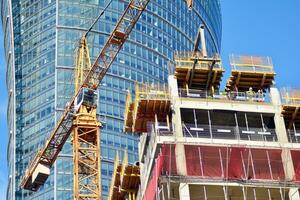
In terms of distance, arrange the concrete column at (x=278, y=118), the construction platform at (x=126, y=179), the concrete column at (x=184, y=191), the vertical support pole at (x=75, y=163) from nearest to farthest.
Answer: the concrete column at (x=184, y=191) < the concrete column at (x=278, y=118) < the construction platform at (x=126, y=179) < the vertical support pole at (x=75, y=163)

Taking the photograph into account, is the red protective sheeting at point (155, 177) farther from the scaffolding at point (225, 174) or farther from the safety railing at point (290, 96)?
the safety railing at point (290, 96)

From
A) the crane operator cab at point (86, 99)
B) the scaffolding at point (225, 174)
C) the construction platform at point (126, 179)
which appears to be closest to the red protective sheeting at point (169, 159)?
the scaffolding at point (225, 174)

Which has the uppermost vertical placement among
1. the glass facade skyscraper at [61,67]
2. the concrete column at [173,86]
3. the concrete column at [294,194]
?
the glass facade skyscraper at [61,67]

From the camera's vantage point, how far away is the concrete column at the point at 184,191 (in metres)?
52.2

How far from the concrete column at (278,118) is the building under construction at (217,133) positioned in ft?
0.23

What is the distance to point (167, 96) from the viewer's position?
58.0 meters

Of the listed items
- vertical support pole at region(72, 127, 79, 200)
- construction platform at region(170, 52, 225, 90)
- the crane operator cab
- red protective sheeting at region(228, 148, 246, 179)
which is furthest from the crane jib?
red protective sheeting at region(228, 148, 246, 179)

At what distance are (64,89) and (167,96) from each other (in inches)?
4089

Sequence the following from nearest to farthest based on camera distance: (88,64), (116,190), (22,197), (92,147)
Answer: (116,190) < (92,147) < (88,64) < (22,197)

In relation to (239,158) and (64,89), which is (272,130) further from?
(64,89)

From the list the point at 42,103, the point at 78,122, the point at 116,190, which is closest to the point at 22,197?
the point at 42,103

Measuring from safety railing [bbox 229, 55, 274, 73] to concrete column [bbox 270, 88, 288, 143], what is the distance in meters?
2.66

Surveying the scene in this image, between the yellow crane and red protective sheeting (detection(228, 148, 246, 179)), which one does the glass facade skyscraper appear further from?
red protective sheeting (detection(228, 148, 246, 179))

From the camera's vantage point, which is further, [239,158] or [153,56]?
[153,56]
